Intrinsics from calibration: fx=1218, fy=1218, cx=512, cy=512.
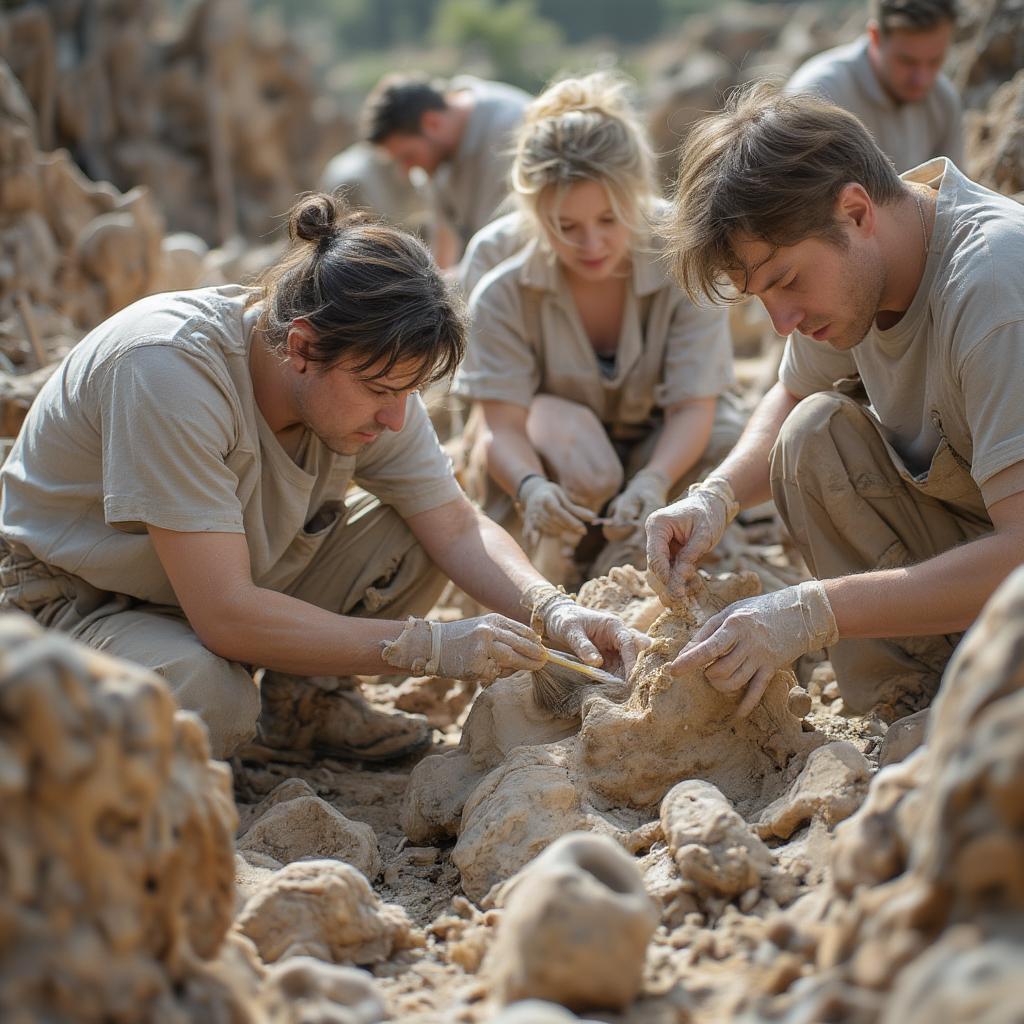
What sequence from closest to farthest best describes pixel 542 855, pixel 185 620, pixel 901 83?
pixel 542 855 < pixel 185 620 < pixel 901 83

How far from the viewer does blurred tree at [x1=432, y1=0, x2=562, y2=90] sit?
28.5 meters

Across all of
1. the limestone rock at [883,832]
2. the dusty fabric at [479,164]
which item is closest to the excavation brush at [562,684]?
the limestone rock at [883,832]

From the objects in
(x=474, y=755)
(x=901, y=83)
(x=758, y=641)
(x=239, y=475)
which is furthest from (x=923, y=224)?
(x=901, y=83)

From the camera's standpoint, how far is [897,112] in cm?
534

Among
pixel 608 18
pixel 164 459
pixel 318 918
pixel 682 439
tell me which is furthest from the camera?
pixel 608 18

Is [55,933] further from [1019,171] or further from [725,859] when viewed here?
[1019,171]

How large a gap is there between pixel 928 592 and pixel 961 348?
1.69 feet

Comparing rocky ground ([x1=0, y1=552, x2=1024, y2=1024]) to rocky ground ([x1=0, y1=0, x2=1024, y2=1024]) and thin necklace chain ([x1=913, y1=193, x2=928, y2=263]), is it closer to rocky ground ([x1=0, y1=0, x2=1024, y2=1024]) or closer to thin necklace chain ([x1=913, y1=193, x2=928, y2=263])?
rocky ground ([x1=0, y1=0, x2=1024, y2=1024])

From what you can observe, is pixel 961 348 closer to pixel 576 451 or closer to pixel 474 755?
pixel 474 755

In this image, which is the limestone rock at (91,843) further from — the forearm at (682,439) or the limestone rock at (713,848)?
the forearm at (682,439)

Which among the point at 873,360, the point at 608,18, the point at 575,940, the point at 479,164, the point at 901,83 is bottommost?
the point at 608,18

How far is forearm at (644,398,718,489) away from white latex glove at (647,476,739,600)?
2.89 feet

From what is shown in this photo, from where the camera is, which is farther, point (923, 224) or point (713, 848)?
point (923, 224)

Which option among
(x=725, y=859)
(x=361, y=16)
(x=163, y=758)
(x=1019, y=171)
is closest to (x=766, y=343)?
(x=1019, y=171)
